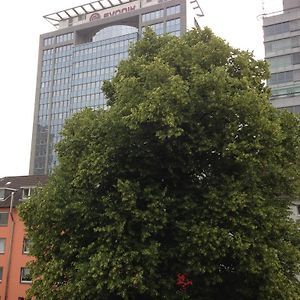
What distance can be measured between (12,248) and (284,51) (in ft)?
145

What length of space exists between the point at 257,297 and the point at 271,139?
241 inches

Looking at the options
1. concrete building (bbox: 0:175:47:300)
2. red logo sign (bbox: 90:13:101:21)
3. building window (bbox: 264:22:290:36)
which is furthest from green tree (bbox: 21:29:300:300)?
red logo sign (bbox: 90:13:101:21)

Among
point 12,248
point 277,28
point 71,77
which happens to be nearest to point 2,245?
point 12,248

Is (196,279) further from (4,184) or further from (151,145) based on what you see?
(4,184)

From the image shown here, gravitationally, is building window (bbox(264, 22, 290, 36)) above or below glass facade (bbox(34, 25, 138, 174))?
below

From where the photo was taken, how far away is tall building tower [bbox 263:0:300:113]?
204 ft

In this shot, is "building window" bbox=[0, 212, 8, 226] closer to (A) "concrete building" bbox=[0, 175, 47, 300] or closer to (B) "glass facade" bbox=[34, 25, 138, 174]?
(A) "concrete building" bbox=[0, 175, 47, 300]

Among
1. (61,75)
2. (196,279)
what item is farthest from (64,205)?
(61,75)

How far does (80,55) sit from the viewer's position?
527ft

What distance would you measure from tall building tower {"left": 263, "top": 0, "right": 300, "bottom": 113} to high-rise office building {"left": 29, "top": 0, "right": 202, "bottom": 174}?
252 ft

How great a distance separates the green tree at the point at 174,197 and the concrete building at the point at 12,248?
29912 mm

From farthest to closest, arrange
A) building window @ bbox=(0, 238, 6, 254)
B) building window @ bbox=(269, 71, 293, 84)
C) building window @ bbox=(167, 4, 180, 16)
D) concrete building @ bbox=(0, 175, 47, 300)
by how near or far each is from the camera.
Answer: building window @ bbox=(167, 4, 180, 16) < building window @ bbox=(269, 71, 293, 84) < building window @ bbox=(0, 238, 6, 254) < concrete building @ bbox=(0, 175, 47, 300)

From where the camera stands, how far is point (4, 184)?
189 ft

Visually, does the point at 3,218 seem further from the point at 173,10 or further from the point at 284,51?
the point at 173,10
